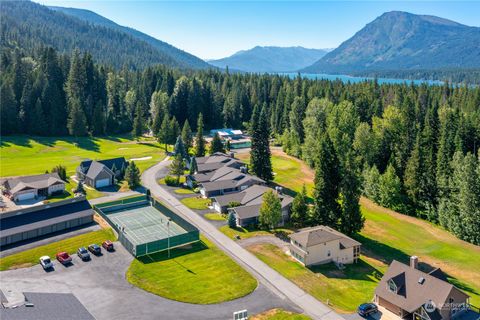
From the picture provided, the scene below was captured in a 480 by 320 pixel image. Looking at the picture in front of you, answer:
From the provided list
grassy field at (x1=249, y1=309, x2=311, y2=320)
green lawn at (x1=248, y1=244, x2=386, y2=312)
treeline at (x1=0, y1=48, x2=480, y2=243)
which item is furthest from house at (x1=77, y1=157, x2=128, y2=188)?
grassy field at (x1=249, y1=309, x2=311, y2=320)

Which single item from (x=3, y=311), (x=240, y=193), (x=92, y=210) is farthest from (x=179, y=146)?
(x=3, y=311)

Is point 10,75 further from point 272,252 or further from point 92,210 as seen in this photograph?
point 272,252

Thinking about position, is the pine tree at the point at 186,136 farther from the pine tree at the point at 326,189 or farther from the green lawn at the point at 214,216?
the pine tree at the point at 326,189

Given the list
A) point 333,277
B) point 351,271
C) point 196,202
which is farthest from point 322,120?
point 333,277

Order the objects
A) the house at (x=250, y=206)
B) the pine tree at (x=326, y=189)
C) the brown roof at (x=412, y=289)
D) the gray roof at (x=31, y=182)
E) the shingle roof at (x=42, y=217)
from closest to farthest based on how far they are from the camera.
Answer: the brown roof at (x=412, y=289) < the shingle roof at (x=42, y=217) < the pine tree at (x=326, y=189) < the house at (x=250, y=206) < the gray roof at (x=31, y=182)

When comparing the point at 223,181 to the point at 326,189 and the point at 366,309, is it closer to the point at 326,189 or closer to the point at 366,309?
the point at 326,189

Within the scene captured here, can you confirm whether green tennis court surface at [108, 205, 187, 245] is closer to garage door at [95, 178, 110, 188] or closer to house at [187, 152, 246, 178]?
garage door at [95, 178, 110, 188]

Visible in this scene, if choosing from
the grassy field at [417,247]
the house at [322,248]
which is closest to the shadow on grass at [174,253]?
the house at [322,248]
